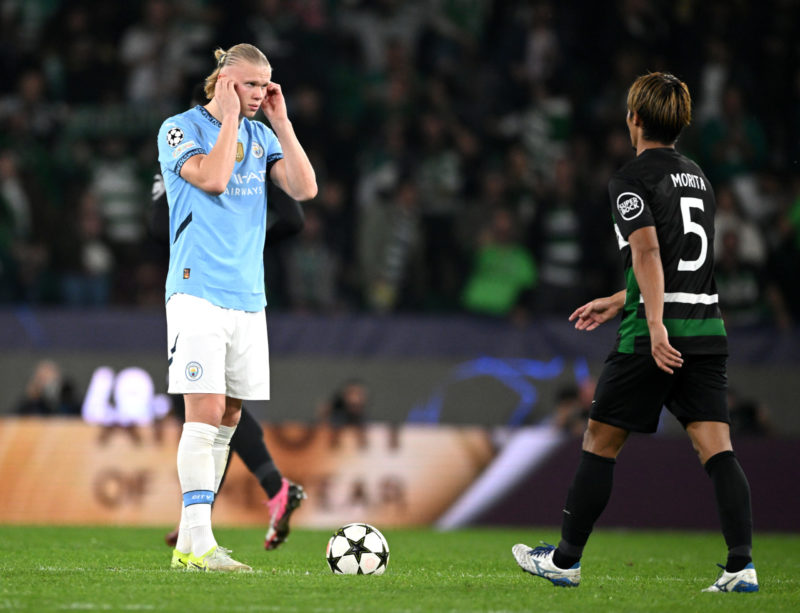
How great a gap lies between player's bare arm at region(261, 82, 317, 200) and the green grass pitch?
1817mm

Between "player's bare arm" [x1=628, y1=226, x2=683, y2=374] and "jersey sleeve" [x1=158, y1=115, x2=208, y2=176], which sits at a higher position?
"jersey sleeve" [x1=158, y1=115, x2=208, y2=176]

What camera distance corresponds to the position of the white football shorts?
5562 mm

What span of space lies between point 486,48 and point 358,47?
160 centimetres

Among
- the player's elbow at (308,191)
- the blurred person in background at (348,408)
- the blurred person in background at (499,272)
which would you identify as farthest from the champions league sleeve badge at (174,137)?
the blurred person in background at (499,272)

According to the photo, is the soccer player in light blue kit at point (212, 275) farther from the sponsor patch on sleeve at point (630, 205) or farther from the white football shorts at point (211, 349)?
the sponsor patch on sleeve at point (630, 205)

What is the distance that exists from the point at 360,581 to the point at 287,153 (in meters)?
2.04

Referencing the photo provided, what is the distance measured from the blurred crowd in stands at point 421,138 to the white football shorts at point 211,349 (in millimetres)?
6981

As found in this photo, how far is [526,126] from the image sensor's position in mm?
14680

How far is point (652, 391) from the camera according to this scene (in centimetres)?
518

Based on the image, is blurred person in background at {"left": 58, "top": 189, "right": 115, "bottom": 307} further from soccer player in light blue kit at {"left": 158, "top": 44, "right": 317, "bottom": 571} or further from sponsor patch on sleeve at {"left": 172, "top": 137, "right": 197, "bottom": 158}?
sponsor patch on sleeve at {"left": 172, "top": 137, "right": 197, "bottom": 158}

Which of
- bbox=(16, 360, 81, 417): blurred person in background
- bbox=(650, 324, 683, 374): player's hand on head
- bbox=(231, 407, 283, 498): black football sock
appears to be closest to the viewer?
bbox=(650, 324, 683, 374): player's hand on head

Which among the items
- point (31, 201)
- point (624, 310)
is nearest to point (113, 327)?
point (31, 201)

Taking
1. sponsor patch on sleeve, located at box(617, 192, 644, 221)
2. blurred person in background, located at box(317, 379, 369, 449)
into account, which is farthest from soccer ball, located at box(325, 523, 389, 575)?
blurred person in background, located at box(317, 379, 369, 449)

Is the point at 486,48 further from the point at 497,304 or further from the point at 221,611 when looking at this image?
the point at 221,611
